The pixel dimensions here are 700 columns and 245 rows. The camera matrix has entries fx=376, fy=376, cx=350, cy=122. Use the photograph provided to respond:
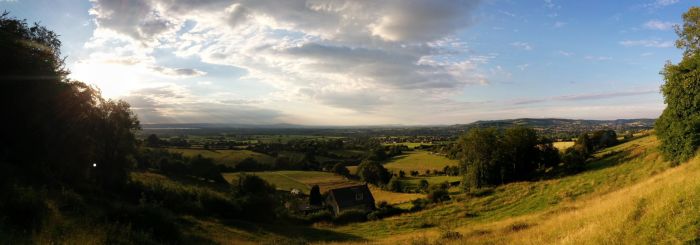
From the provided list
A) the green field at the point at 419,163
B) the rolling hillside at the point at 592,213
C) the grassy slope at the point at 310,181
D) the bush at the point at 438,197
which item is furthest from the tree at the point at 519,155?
the green field at the point at 419,163

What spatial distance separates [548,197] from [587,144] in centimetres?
4003

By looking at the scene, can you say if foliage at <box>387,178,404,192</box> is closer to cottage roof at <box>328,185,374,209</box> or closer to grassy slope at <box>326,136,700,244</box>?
cottage roof at <box>328,185,374,209</box>

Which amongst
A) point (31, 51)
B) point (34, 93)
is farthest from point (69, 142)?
point (31, 51)

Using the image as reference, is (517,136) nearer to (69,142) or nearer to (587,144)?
(587,144)

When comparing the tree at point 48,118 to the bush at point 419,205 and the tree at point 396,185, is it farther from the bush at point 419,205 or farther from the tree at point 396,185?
the tree at point 396,185

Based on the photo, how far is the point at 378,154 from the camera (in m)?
96.6

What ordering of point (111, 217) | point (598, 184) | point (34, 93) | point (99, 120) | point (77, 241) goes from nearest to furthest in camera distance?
point (77, 241) < point (111, 217) < point (34, 93) < point (598, 184) < point (99, 120)

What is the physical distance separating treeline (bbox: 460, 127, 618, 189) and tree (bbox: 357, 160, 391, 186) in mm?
19876

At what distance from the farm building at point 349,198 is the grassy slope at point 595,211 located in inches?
656

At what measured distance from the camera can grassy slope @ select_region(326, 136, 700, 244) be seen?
909 centimetres

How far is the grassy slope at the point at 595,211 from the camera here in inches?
358

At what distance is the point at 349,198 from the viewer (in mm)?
52844

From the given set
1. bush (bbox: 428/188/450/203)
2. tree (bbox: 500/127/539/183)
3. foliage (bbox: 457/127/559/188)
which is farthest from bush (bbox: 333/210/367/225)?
tree (bbox: 500/127/539/183)

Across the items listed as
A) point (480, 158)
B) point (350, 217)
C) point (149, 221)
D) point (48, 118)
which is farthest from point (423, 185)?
point (149, 221)
